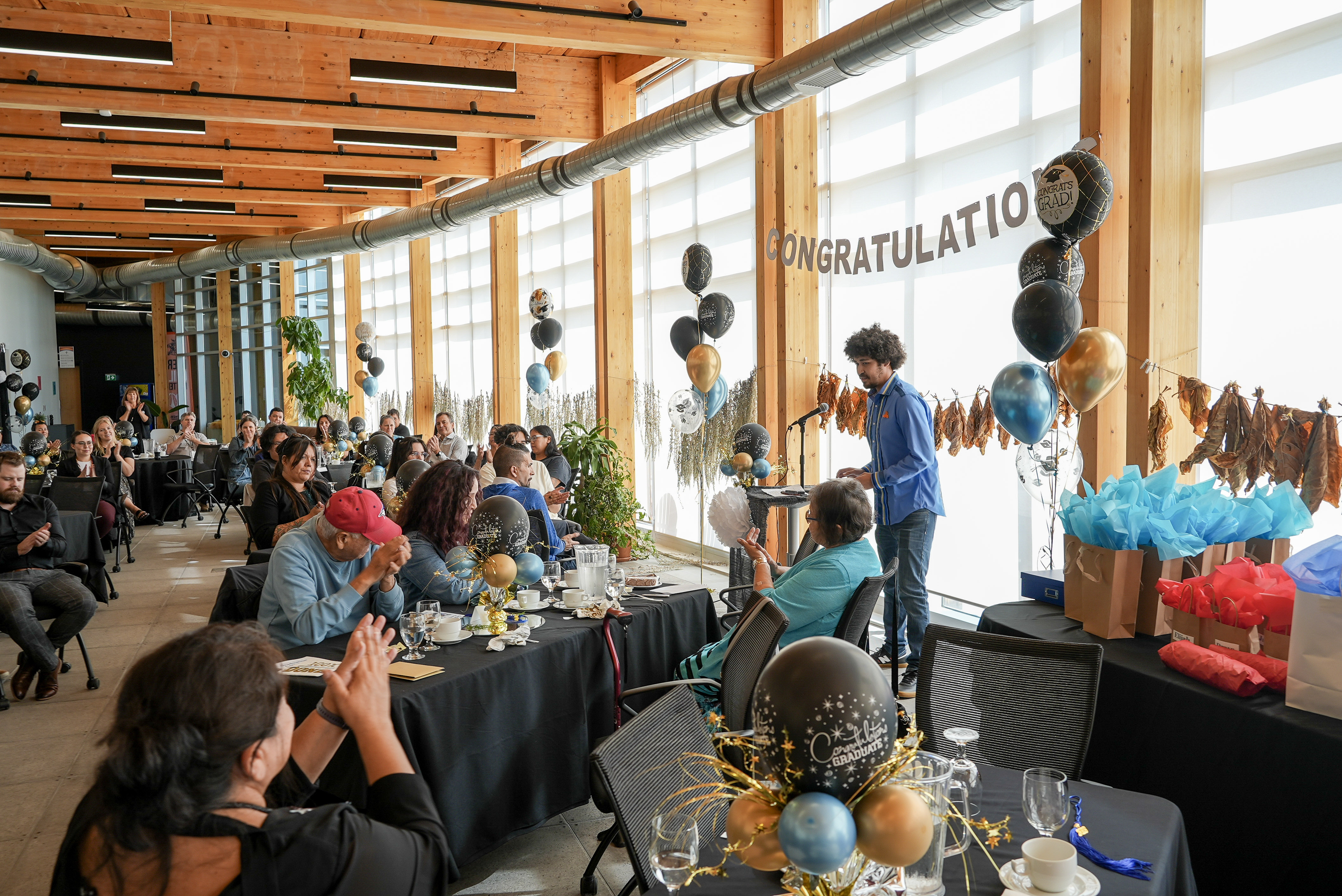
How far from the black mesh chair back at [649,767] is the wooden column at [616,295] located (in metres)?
6.89

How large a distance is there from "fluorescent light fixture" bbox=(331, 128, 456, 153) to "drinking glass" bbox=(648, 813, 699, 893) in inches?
339

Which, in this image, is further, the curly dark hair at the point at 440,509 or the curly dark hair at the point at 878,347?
the curly dark hair at the point at 878,347

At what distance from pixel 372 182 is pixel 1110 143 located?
10.7 meters

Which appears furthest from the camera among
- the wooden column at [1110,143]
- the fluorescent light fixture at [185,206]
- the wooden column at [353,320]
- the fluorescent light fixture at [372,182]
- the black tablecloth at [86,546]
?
the wooden column at [353,320]

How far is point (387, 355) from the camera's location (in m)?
16.7

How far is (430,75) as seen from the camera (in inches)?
268

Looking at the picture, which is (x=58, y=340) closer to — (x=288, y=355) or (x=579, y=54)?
(x=288, y=355)

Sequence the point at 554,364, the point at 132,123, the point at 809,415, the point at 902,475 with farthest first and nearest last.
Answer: the point at 554,364
the point at 132,123
the point at 809,415
the point at 902,475

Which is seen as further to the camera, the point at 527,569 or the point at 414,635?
the point at 527,569

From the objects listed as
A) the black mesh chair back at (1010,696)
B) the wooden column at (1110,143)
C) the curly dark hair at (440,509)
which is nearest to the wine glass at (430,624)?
the curly dark hair at (440,509)

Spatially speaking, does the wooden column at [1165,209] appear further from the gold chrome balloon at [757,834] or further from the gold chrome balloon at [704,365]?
the gold chrome balloon at [757,834]

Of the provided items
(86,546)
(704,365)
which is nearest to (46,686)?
(86,546)

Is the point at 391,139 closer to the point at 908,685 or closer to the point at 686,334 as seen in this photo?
the point at 686,334

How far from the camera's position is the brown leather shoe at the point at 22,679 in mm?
4828
